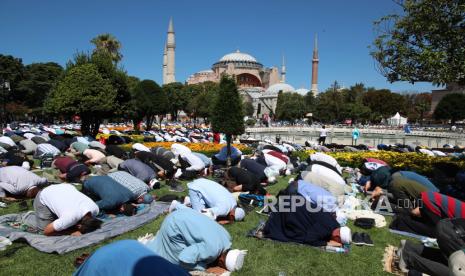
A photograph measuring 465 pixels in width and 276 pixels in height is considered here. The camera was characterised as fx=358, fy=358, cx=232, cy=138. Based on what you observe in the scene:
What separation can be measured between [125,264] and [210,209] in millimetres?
3305

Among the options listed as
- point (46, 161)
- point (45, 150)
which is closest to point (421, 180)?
point (46, 161)

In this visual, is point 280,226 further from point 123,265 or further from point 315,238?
point 123,265

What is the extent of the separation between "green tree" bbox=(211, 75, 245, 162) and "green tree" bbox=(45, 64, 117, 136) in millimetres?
6636

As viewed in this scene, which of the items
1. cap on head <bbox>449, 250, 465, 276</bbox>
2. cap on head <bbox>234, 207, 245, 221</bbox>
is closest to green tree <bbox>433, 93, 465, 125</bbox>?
cap on head <bbox>234, 207, 245, 221</bbox>

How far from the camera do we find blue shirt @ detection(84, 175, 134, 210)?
5805mm

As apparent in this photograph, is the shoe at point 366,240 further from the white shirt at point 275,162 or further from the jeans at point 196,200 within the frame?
the white shirt at point 275,162

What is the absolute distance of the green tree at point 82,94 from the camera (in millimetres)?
15258

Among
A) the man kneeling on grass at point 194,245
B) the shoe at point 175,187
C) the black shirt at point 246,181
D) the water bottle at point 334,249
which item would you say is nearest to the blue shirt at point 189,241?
the man kneeling on grass at point 194,245

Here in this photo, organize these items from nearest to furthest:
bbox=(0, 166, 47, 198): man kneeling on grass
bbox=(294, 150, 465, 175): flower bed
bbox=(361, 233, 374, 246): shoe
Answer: bbox=(361, 233, 374, 246): shoe < bbox=(0, 166, 47, 198): man kneeling on grass < bbox=(294, 150, 465, 175): flower bed

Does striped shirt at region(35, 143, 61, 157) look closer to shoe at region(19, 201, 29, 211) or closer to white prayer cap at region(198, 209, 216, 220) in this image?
shoe at region(19, 201, 29, 211)

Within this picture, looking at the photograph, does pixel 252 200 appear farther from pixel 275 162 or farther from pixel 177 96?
pixel 177 96

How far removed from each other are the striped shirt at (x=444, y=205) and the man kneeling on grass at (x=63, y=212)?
4734 mm

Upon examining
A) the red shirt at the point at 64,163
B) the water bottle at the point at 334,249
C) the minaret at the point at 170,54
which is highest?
the minaret at the point at 170,54

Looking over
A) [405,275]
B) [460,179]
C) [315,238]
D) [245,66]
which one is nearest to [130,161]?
[315,238]
